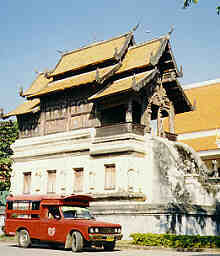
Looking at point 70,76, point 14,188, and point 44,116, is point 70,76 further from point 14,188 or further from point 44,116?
point 14,188

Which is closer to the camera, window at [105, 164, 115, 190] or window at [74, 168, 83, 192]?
window at [105, 164, 115, 190]

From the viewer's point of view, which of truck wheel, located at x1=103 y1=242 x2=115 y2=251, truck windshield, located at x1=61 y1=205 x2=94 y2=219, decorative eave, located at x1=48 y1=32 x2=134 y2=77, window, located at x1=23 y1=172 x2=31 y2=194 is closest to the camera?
truck wheel, located at x1=103 y1=242 x2=115 y2=251

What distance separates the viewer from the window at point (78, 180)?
82.1 ft

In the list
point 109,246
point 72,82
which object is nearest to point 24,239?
point 109,246

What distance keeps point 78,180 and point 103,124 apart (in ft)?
12.7

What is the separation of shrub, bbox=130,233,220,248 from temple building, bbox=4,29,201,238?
110 inches

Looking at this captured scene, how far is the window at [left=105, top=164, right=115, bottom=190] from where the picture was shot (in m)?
23.4

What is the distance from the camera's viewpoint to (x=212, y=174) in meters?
24.9

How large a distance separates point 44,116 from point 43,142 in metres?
1.93

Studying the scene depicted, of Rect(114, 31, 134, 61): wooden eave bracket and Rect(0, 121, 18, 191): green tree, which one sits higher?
Rect(114, 31, 134, 61): wooden eave bracket

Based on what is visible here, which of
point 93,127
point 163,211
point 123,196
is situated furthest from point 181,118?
point 163,211

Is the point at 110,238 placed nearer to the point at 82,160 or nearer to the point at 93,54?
the point at 82,160

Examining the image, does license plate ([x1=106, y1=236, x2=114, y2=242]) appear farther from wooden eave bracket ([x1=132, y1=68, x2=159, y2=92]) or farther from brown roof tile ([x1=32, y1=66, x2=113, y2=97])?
brown roof tile ([x1=32, y1=66, x2=113, y2=97])

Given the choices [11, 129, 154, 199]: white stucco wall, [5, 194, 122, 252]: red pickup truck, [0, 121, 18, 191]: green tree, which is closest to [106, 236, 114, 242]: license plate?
[5, 194, 122, 252]: red pickup truck
